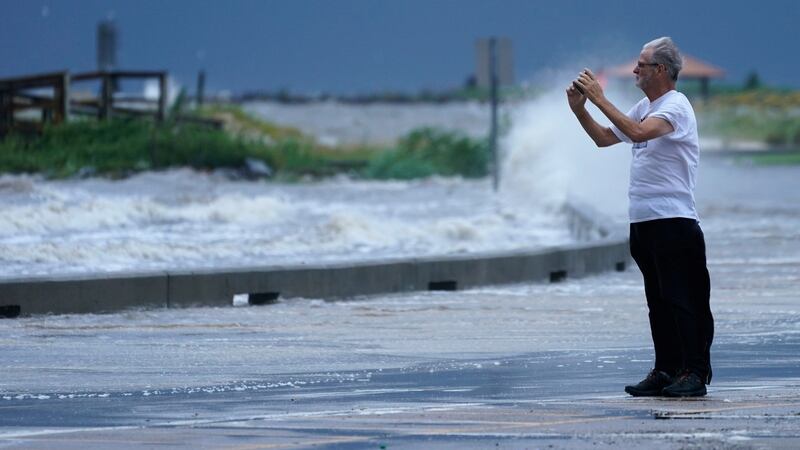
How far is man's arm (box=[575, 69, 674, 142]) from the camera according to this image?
9.11 metres

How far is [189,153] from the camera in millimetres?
51219

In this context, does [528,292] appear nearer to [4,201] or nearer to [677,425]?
[677,425]

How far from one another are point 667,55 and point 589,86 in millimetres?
505

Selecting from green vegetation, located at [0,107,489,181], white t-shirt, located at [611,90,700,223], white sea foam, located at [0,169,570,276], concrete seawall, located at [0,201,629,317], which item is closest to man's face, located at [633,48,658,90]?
white t-shirt, located at [611,90,700,223]

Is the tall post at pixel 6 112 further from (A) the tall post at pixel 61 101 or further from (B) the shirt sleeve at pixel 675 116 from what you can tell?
(B) the shirt sleeve at pixel 675 116

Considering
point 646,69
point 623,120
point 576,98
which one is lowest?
point 623,120

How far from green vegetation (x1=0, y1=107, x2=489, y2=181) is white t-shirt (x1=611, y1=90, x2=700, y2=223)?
3727cm

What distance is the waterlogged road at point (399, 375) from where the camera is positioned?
8.03 meters

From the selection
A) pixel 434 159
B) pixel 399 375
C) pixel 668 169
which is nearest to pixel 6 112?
pixel 434 159

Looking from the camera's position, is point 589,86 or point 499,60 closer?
point 589,86

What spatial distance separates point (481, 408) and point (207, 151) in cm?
4323

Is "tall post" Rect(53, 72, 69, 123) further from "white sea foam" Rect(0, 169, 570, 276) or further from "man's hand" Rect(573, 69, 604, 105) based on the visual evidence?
"man's hand" Rect(573, 69, 604, 105)

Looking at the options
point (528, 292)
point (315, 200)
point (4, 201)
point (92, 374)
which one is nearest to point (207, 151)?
point (315, 200)

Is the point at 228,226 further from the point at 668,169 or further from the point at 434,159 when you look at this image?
the point at 434,159
